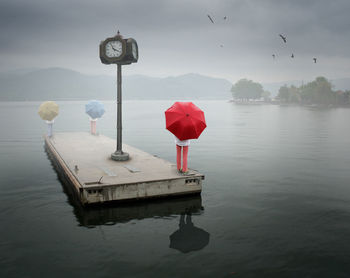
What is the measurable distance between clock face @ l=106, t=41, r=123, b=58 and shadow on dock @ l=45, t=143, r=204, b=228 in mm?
6154

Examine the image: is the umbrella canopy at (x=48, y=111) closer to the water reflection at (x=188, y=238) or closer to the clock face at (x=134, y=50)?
the clock face at (x=134, y=50)

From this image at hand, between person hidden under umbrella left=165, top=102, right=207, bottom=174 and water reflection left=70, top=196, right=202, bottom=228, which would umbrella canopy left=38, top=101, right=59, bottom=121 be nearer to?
water reflection left=70, top=196, right=202, bottom=228

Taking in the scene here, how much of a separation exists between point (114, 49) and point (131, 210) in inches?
280

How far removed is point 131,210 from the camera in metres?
10.2

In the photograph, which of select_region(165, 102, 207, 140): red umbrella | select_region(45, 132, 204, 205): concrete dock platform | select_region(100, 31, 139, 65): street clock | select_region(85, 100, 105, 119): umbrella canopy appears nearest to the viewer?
select_region(45, 132, 204, 205): concrete dock platform

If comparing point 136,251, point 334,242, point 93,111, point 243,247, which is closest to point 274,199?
point 334,242

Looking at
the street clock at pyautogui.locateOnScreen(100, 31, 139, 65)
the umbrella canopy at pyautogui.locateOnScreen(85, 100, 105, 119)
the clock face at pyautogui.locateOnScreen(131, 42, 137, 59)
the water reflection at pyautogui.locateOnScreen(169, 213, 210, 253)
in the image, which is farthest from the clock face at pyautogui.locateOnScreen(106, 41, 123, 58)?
the umbrella canopy at pyautogui.locateOnScreen(85, 100, 105, 119)

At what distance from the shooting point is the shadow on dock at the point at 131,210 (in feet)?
31.3

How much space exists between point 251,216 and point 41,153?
16818 millimetres

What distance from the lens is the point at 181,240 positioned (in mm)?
8219

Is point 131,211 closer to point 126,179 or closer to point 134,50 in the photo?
point 126,179

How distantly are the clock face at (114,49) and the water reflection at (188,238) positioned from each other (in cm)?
780

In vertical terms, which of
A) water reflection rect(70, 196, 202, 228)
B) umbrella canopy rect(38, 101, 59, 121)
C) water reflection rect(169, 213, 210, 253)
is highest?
umbrella canopy rect(38, 101, 59, 121)

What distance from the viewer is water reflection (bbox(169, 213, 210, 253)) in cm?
782
